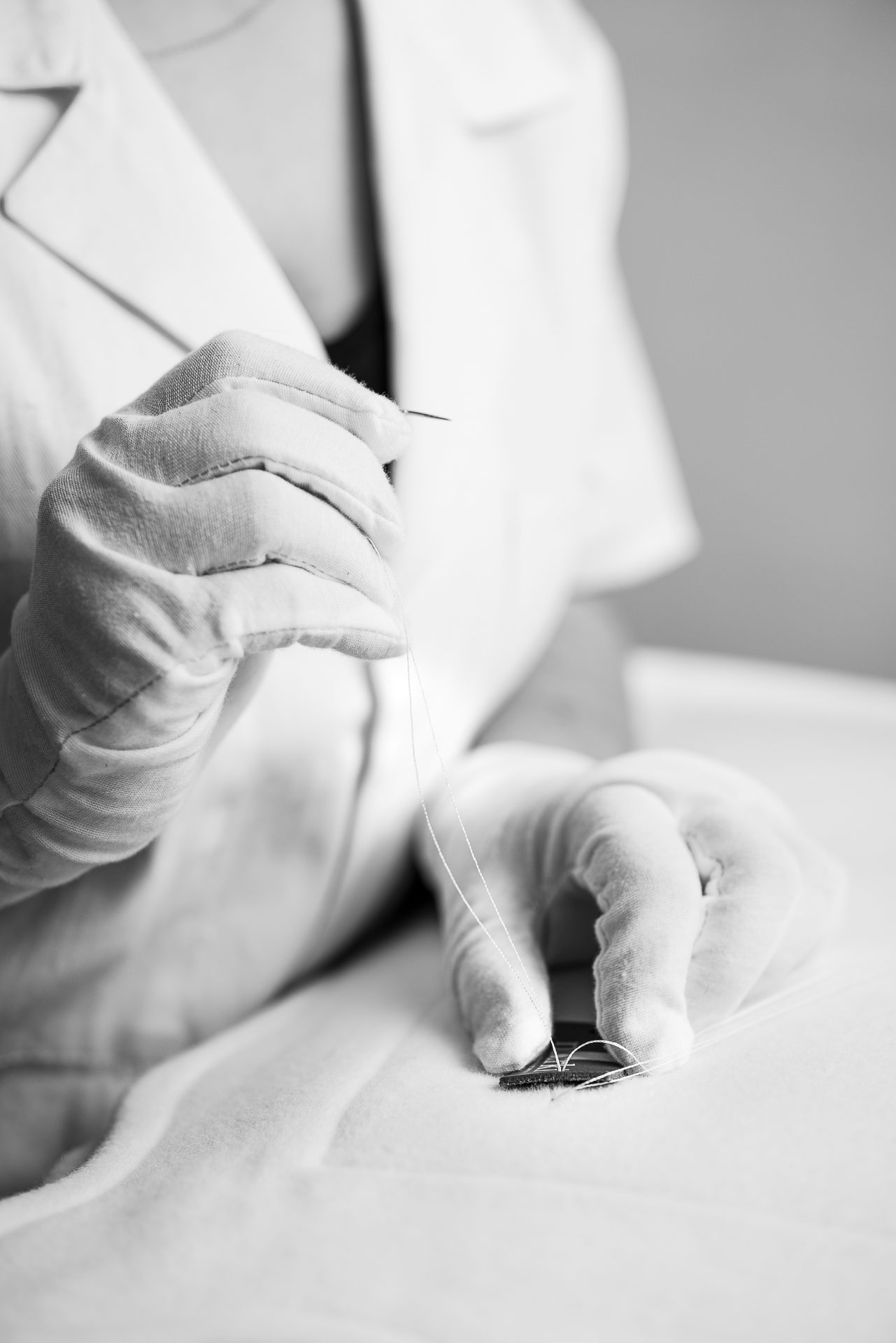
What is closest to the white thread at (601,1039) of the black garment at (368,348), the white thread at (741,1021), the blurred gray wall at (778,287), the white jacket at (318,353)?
the white thread at (741,1021)

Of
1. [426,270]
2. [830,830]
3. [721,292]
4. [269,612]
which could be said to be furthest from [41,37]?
[721,292]

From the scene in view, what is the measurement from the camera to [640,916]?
0.43 meters

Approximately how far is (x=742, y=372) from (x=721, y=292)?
3.0 inches

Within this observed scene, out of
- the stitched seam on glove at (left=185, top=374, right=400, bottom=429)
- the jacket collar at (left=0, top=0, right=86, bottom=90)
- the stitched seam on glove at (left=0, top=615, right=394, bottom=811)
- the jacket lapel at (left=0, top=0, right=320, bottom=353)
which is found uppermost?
the jacket collar at (left=0, top=0, right=86, bottom=90)

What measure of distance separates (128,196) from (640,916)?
0.39m

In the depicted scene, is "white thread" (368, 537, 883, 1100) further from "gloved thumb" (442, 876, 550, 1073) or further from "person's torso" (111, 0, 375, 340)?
"person's torso" (111, 0, 375, 340)

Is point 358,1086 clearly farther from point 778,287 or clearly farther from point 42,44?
point 778,287

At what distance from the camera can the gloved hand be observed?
36cm

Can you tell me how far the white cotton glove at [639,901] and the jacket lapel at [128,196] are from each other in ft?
0.83

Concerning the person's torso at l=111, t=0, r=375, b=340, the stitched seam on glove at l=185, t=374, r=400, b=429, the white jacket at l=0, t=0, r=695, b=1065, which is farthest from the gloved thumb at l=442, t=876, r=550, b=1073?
the person's torso at l=111, t=0, r=375, b=340

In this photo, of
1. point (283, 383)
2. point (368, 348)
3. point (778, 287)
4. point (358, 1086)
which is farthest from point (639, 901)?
point (778, 287)

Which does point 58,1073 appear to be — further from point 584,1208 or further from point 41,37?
point 41,37

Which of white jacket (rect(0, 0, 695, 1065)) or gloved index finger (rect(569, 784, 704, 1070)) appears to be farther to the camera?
white jacket (rect(0, 0, 695, 1065))

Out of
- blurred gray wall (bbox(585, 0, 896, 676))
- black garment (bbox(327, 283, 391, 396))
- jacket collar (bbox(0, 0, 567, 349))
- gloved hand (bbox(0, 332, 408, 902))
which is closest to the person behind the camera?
gloved hand (bbox(0, 332, 408, 902))
